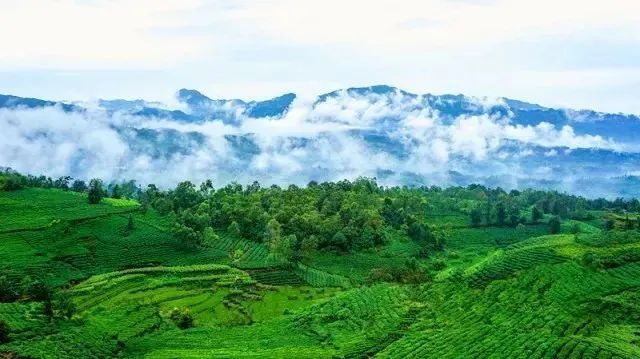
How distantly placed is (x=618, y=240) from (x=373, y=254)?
38865 mm

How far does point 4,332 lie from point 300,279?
44260 mm

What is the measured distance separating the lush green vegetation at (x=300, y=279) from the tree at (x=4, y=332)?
537 millimetres

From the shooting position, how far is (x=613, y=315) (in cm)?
6744

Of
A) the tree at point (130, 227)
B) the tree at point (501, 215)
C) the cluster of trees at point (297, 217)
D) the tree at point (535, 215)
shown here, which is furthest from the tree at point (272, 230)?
the tree at point (535, 215)

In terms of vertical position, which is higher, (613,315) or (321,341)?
(613,315)

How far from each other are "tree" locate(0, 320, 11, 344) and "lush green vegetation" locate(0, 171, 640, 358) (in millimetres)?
537

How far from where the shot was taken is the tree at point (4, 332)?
2374 inches

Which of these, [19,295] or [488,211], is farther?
[488,211]

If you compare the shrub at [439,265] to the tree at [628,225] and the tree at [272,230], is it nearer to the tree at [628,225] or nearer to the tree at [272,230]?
the tree at [272,230]

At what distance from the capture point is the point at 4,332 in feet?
200

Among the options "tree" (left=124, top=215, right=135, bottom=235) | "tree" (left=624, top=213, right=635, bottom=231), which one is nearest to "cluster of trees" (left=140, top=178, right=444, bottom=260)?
"tree" (left=124, top=215, right=135, bottom=235)

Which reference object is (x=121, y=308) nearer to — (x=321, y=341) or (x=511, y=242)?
(x=321, y=341)

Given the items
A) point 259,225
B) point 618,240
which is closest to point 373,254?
point 259,225

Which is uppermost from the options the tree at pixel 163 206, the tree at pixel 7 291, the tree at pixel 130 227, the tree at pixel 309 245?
the tree at pixel 163 206
